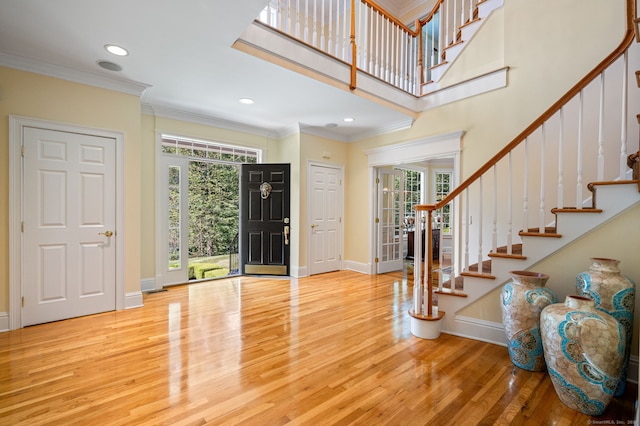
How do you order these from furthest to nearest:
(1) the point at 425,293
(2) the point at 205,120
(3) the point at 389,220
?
(3) the point at 389,220 < (2) the point at 205,120 < (1) the point at 425,293

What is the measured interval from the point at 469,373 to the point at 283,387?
1346mm

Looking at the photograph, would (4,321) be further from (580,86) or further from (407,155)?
(580,86)

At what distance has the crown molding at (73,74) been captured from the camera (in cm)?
278

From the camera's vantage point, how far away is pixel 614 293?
1842mm

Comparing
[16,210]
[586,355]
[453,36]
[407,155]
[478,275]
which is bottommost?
[586,355]

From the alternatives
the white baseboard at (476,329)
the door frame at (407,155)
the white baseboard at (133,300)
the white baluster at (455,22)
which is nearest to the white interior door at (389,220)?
the door frame at (407,155)

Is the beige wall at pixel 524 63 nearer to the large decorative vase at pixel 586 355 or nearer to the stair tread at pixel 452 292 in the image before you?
the stair tread at pixel 452 292

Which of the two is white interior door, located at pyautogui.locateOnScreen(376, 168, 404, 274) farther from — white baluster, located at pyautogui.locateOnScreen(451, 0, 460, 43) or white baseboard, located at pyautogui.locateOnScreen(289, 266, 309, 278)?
white baluster, located at pyautogui.locateOnScreen(451, 0, 460, 43)

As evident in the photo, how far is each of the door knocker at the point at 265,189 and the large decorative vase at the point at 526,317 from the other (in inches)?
153

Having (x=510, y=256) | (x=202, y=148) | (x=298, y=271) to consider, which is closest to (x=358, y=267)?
(x=298, y=271)

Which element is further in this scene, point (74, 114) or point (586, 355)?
point (74, 114)

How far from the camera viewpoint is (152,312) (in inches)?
129

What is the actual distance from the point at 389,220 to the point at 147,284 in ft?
13.8

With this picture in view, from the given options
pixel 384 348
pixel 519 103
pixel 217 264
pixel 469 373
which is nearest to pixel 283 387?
pixel 384 348
